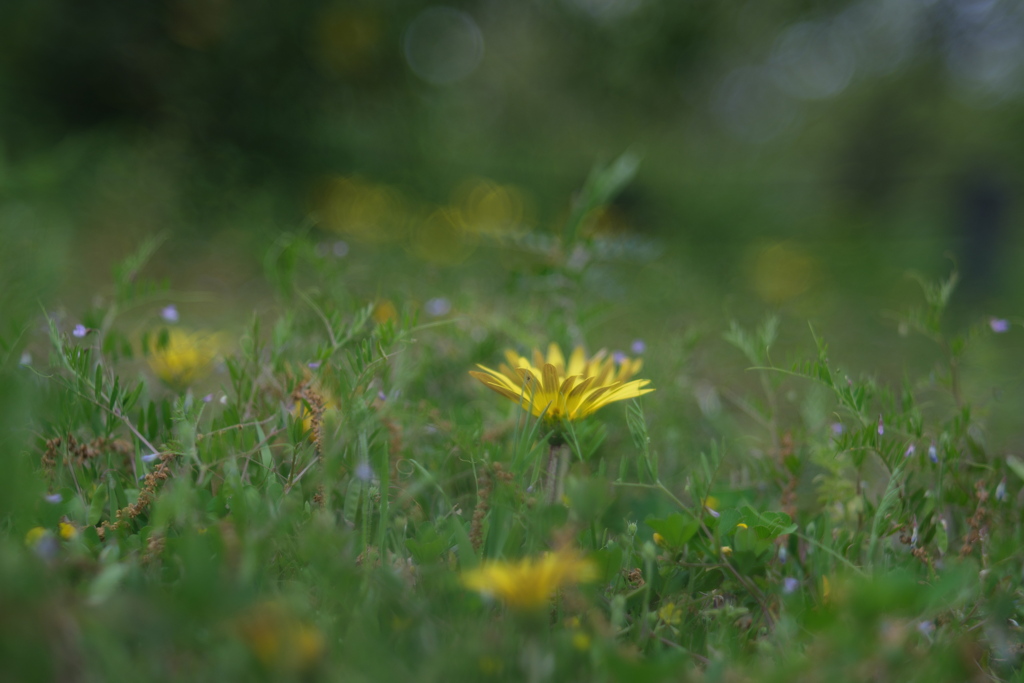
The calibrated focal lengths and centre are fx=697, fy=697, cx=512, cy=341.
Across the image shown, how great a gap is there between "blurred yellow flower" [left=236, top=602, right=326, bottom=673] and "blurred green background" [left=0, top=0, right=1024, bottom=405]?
1097 millimetres

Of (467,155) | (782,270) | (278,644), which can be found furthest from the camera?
(467,155)

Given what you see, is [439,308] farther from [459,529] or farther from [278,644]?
[278,644]

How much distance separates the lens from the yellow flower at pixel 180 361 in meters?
1.20

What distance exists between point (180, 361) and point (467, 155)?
3546 millimetres

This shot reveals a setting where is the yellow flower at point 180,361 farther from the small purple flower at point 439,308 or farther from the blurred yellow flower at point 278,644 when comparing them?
the blurred yellow flower at point 278,644

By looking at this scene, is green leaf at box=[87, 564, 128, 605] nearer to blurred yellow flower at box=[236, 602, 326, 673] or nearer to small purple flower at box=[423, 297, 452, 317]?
blurred yellow flower at box=[236, 602, 326, 673]

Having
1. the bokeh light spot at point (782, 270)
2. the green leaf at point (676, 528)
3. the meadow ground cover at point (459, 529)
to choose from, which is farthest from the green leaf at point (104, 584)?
the bokeh light spot at point (782, 270)

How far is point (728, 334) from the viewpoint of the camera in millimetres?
1112

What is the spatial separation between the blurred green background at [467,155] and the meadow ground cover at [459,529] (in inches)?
21.8

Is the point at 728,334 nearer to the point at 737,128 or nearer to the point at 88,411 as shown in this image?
the point at 88,411

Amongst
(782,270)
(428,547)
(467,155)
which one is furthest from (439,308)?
(782,270)

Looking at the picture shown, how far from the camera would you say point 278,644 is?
472 millimetres

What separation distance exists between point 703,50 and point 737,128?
462cm

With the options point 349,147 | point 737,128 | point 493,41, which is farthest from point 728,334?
point 737,128
